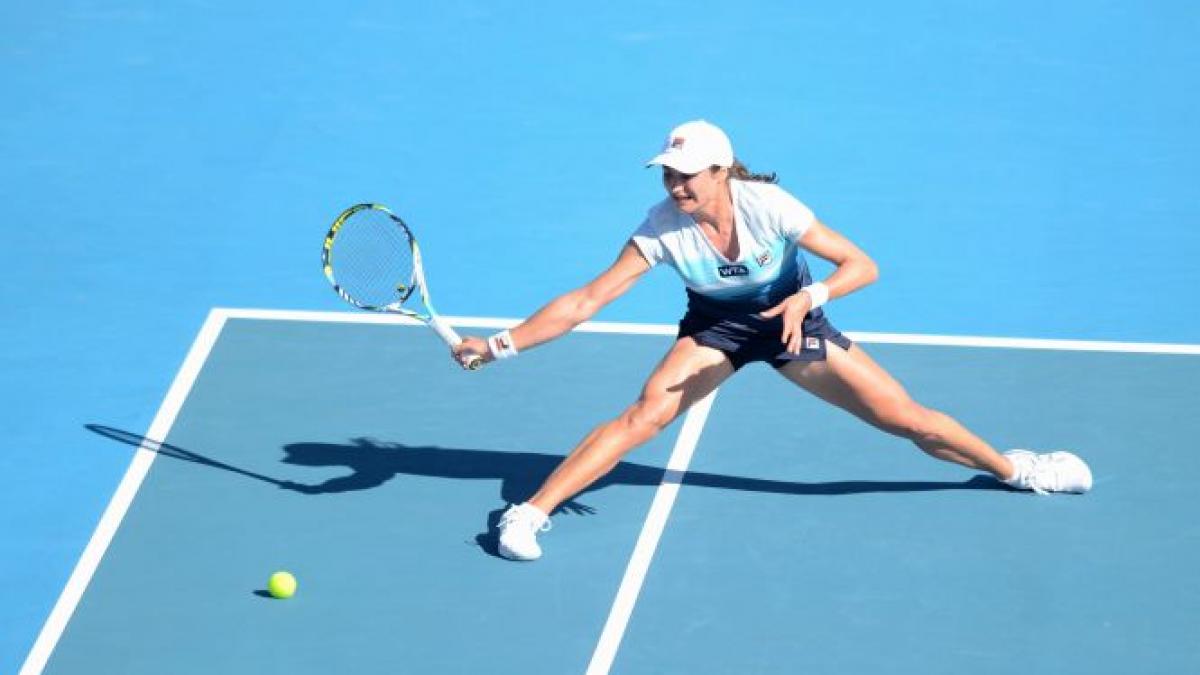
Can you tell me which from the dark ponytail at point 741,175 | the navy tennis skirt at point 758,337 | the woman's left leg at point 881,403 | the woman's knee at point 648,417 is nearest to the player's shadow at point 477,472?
the woman's left leg at point 881,403

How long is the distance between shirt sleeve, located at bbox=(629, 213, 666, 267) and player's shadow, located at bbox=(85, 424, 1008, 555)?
4.59ft

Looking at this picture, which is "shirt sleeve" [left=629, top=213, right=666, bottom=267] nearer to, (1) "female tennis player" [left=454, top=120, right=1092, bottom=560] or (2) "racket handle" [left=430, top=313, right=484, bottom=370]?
(1) "female tennis player" [left=454, top=120, right=1092, bottom=560]

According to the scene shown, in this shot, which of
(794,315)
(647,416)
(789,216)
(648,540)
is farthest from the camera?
(648,540)

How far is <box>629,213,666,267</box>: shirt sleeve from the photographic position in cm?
977

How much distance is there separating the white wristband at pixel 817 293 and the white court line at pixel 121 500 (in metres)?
3.46

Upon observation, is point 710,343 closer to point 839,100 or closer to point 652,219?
point 652,219

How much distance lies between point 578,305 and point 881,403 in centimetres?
141

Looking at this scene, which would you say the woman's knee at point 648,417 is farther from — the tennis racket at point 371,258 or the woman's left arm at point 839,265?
the tennis racket at point 371,258

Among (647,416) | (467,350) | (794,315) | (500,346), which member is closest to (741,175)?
(794,315)

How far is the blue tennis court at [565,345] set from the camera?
973 cm

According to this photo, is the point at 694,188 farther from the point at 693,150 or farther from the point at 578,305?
the point at 578,305

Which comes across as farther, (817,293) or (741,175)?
(741,175)

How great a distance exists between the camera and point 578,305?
9.81 meters

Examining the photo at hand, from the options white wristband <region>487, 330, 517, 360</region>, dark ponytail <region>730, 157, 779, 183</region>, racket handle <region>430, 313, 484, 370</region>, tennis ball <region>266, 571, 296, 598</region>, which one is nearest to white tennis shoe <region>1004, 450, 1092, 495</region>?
dark ponytail <region>730, 157, 779, 183</region>
